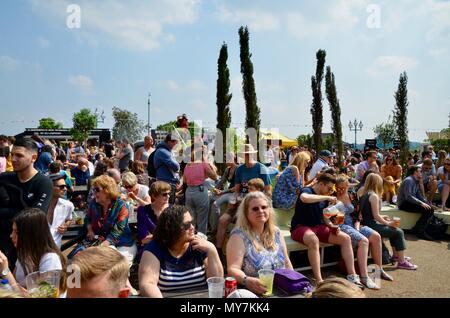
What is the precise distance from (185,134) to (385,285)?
4.32 m

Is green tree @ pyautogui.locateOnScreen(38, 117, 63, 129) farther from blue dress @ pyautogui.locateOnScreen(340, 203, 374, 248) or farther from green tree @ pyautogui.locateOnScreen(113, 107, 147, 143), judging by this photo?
blue dress @ pyautogui.locateOnScreen(340, 203, 374, 248)

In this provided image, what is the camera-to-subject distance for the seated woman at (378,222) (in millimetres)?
4859

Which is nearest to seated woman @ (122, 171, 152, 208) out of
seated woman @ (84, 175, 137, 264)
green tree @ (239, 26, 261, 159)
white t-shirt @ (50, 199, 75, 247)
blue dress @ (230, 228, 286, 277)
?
white t-shirt @ (50, 199, 75, 247)

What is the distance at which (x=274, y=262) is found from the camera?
10.1ft

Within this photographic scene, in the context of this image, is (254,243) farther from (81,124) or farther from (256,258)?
(81,124)

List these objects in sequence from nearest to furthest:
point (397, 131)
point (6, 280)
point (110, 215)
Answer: point (6, 280) → point (110, 215) → point (397, 131)

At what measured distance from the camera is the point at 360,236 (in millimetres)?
4410

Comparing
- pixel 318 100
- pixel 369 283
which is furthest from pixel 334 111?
pixel 369 283

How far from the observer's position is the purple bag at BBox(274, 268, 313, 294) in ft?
8.29

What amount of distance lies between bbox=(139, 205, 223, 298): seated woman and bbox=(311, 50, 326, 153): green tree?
47.1 feet

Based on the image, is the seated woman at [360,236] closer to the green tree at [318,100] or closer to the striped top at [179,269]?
the striped top at [179,269]

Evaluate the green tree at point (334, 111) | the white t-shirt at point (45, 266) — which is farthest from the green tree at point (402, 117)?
the white t-shirt at point (45, 266)
